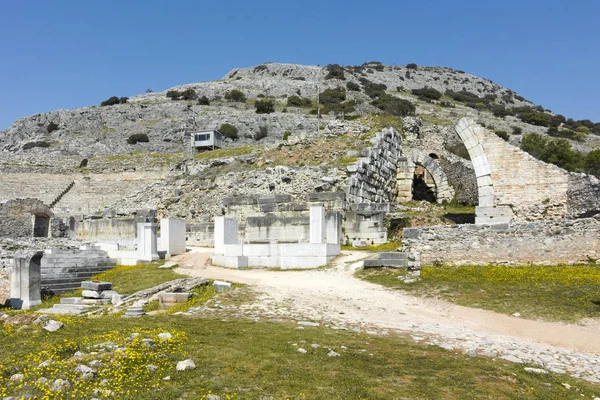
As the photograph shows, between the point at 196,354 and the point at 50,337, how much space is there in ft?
8.95

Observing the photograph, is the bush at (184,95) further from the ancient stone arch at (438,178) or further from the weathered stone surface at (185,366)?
the weathered stone surface at (185,366)

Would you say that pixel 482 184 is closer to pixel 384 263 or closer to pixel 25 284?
pixel 384 263

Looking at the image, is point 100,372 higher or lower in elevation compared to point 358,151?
lower

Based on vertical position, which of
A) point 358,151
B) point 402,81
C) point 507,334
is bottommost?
point 507,334

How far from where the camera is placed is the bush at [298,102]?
8612cm

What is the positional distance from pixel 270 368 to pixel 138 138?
71703mm

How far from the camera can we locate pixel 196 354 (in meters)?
6.75

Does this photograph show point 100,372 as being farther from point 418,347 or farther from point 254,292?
point 254,292

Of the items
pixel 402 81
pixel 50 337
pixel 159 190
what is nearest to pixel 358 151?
Result: pixel 159 190

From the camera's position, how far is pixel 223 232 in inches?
786

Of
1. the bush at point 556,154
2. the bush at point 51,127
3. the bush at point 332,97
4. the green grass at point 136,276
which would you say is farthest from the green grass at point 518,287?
the bush at point 51,127

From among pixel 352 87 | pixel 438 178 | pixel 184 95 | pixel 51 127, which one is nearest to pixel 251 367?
pixel 438 178

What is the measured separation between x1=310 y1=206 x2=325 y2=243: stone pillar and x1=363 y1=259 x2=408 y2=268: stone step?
3625mm

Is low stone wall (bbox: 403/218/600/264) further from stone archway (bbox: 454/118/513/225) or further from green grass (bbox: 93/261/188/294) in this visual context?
green grass (bbox: 93/261/188/294)
